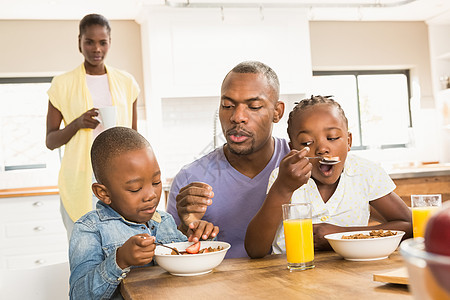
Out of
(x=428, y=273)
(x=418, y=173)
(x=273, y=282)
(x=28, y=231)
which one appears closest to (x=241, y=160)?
(x=273, y=282)

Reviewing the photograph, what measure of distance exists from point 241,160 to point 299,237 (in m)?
0.78

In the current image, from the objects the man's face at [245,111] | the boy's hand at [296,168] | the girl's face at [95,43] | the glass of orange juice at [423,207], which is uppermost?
the girl's face at [95,43]

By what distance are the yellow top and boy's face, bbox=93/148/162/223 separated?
1.23 metres

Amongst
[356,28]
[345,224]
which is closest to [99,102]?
[345,224]

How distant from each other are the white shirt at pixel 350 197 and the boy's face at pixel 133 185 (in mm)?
395

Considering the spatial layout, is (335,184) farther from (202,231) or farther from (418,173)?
(418,173)

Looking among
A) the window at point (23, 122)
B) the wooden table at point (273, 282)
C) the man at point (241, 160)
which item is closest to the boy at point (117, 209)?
the wooden table at point (273, 282)

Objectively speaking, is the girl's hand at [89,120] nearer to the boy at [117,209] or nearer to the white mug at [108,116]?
the white mug at [108,116]

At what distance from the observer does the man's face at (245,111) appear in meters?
1.81

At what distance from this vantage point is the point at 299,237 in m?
1.15

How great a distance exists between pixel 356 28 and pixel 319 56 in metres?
0.55

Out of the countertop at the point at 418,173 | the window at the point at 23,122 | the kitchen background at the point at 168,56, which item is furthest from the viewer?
the window at the point at 23,122

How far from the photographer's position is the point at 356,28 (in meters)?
5.75

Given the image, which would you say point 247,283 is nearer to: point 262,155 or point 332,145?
point 332,145
